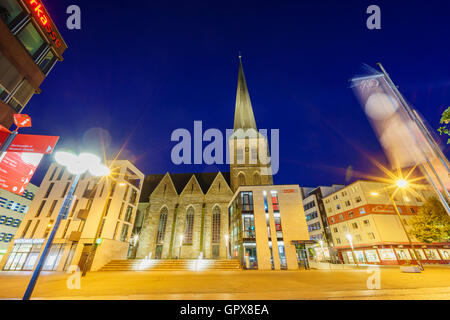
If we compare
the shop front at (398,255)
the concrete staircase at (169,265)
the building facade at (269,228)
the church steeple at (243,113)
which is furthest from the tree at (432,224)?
Answer: the church steeple at (243,113)

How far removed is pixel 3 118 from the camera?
1123 centimetres

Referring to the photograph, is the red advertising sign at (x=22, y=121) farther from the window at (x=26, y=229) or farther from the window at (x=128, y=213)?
the window at (x=26, y=229)

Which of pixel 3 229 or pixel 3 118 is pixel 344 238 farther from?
pixel 3 229

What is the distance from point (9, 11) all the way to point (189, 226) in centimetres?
3279

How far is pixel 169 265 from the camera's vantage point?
73.0 feet

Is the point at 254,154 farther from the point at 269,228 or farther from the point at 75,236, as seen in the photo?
the point at 75,236

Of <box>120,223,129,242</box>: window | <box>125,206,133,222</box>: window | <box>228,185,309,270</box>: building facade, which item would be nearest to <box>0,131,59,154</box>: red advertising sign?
<box>125,206,133,222</box>: window

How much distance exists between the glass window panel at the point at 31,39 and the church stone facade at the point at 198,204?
2775cm

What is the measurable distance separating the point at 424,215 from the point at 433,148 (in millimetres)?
27703

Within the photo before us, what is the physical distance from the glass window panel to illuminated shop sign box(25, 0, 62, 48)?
68cm

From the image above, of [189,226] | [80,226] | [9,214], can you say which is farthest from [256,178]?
[9,214]

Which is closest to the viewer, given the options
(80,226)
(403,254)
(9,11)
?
(9,11)

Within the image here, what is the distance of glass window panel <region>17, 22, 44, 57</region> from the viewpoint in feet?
39.1
